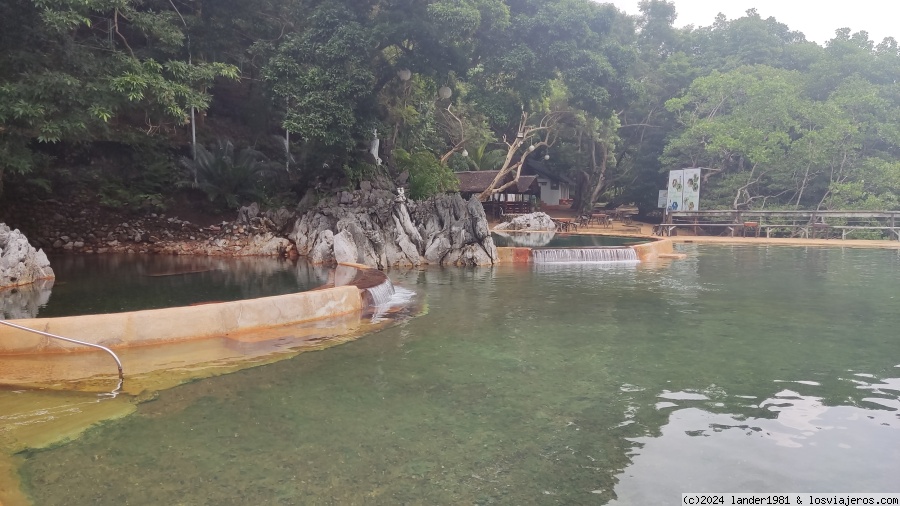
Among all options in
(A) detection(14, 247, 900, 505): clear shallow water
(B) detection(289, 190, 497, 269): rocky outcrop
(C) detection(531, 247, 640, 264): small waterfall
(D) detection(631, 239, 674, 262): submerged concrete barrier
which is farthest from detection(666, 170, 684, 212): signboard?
(A) detection(14, 247, 900, 505): clear shallow water

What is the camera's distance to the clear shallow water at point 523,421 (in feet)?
14.3

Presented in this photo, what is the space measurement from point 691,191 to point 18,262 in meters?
29.1

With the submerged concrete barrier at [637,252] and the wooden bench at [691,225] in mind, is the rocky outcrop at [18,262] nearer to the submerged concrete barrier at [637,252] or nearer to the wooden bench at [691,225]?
the submerged concrete barrier at [637,252]

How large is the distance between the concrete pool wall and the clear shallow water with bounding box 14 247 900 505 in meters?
1.50

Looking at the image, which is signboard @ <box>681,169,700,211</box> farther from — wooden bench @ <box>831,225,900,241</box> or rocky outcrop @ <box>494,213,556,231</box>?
rocky outcrop @ <box>494,213,556,231</box>

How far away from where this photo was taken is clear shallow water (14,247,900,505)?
4.36 m

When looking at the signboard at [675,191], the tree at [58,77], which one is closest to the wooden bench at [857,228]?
the signboard at [675,191]

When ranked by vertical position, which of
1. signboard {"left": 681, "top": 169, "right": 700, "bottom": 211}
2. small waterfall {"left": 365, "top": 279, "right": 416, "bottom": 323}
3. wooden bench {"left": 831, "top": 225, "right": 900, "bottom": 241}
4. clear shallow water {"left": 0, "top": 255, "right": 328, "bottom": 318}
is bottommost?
small waterfall {"left": 365, "top": 279, "right": 416, "bottom": 323}

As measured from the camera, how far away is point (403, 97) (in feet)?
81.1

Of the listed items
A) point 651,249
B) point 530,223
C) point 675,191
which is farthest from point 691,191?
point 651,249

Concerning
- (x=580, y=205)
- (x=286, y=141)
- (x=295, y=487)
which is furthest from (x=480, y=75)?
(x=580, y=205)

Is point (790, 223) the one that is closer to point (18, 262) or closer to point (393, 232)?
point (393, 232)

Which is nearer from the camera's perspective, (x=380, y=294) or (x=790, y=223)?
(x=380, y=294)

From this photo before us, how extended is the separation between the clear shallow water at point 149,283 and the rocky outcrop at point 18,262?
0.46m
